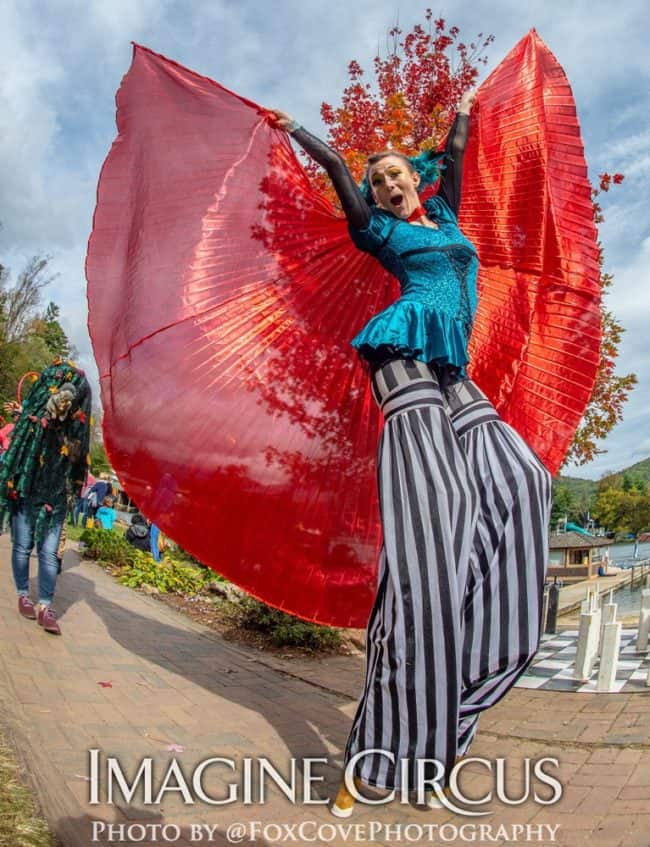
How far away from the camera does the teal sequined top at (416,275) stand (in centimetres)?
215

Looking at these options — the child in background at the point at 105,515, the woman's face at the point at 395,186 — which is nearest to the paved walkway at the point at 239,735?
the woman's face at the point at 395,186

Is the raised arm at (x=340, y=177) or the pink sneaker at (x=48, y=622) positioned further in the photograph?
the pink sneaker at (x=48, y=622)

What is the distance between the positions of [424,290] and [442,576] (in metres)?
1.03

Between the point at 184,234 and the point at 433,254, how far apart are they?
1238 mm

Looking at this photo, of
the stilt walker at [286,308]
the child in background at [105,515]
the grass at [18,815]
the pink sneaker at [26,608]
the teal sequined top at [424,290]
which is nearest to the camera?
the grass at [18,815]

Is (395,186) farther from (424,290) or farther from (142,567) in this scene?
→ (142,567)

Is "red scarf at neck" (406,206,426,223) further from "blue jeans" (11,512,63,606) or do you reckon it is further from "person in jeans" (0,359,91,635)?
"blue jeans" (11,512,63,606)

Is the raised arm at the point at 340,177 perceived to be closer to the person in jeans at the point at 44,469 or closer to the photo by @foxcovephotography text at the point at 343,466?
the photo by @foxcovephotography text at the point at 343,466

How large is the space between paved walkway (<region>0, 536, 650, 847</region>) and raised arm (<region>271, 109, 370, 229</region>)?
2.17 m

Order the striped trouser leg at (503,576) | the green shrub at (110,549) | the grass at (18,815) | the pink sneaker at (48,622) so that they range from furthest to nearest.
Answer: the green shrub at (110,549) → the pink sneaker at (48,622) → the striped trouser leg at (503,576) → the grass at (18,815)

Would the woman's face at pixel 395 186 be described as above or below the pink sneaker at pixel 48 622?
above

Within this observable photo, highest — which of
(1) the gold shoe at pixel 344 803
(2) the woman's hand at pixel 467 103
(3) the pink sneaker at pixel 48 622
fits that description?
(2) the woman's hand at pixel 467 103

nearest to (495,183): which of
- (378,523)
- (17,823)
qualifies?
(378,523)

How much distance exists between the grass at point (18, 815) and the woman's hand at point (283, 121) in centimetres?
247
